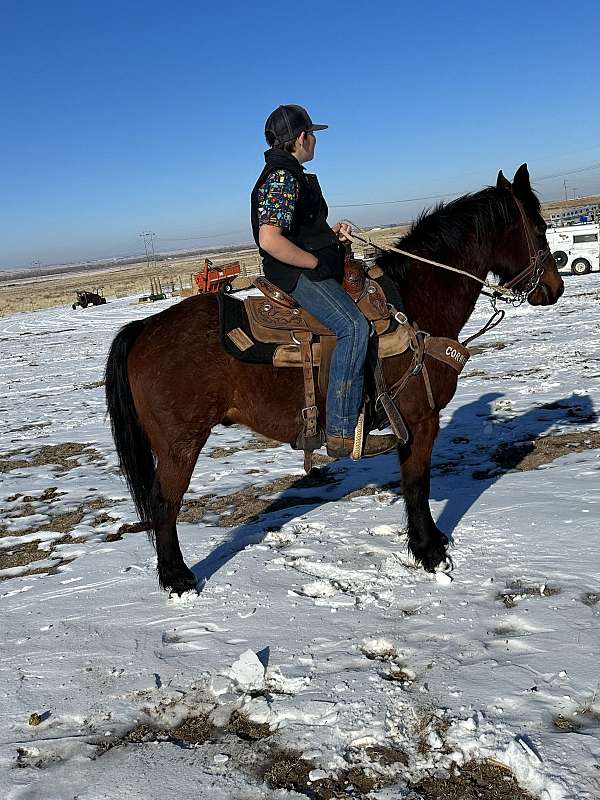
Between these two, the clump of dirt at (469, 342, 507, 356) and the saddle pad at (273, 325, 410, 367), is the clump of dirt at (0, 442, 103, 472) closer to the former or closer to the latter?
the saddle pad at (273, 325, 410, 367)

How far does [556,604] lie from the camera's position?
12.4ft

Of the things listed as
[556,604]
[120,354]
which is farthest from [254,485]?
[556,604]

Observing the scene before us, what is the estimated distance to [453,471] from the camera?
21.2ft

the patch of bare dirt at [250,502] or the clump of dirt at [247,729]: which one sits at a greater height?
the clump of dirt at [247,729]

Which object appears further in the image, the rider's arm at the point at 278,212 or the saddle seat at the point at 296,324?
the saddle seat at the point at 296,324

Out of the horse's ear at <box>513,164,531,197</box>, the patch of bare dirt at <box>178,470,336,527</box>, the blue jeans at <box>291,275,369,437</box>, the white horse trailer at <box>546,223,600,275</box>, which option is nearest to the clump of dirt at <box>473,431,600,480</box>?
the patch of bare dirt at <box>178,470,336,527</box>

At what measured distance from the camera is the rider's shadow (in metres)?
5.81

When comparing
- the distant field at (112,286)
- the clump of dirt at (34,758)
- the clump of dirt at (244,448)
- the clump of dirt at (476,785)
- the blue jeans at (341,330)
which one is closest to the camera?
the clump of dirt at (476,785)

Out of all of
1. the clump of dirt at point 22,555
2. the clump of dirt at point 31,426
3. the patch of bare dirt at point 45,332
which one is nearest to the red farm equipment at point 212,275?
the patch of bare dirt at point 45,332

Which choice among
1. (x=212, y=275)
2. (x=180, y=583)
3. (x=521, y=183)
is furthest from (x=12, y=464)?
(x=212, y=275)

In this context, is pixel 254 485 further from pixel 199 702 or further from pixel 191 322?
pixel 199 702

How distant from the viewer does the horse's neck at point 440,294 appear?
15.0 feet

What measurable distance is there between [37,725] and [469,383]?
338 inches

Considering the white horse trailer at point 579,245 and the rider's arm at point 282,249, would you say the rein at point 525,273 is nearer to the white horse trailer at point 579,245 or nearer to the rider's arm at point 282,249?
the rider's arm at point 282,249
